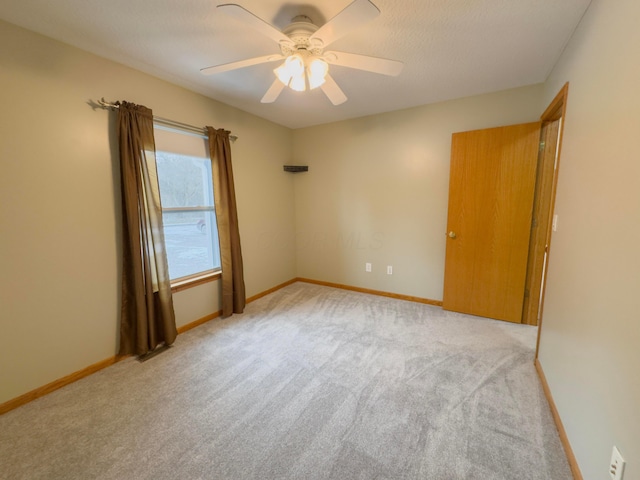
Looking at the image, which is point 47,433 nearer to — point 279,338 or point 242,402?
point 242,402

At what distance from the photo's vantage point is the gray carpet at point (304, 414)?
1.30 meters

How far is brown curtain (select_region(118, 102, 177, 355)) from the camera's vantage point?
206 cm

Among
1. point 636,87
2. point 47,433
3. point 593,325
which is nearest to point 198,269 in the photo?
point 47,433

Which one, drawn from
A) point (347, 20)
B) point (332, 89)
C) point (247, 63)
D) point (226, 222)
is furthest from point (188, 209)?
point (347, 20)

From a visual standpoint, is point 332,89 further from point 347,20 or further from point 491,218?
point 491,218

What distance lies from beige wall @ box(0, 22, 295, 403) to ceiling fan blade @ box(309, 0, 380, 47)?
5.69ft

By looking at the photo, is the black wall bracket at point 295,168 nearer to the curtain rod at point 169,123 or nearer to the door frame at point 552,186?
the curtain rod at point 169,123

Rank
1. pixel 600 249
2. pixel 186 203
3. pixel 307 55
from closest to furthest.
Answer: pixel 600 249 < pixel 307 55 < pixel 186 203

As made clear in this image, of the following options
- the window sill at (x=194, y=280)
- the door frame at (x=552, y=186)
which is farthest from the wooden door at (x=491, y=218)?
the window sill at (x=194, y=280)

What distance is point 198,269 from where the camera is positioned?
9.44 feet

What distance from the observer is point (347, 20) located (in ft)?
4.01

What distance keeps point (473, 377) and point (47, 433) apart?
273cm

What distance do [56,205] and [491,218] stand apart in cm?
374

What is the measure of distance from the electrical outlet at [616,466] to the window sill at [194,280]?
2958 mm
